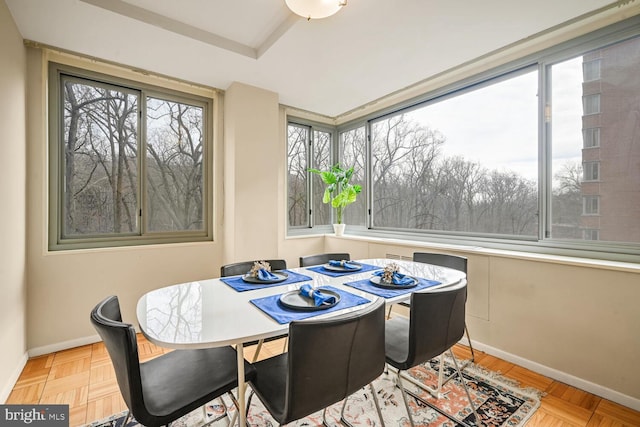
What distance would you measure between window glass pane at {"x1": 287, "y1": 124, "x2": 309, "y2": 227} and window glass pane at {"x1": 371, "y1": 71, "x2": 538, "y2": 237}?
1019mm

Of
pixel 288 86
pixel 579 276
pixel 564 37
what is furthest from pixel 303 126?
pixel 579 276

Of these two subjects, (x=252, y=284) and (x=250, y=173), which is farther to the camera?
(x=250, y=173)

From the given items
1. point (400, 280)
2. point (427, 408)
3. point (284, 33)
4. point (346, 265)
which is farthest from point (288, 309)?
point (284, 33)

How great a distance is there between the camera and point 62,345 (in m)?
2.53

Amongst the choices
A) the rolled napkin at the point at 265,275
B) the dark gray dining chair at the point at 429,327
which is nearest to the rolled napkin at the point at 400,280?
the dark gray dining chair at the point at 429,327

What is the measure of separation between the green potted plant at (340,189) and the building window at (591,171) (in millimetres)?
2186

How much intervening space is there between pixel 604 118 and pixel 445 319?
1.96 meters

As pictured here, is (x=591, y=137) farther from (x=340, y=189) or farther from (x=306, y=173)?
(x=306, y=173)

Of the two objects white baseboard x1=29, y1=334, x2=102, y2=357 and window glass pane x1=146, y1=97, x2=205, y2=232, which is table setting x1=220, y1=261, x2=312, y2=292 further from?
white baseboard x1=29, y1=334, x2=102, y2=357

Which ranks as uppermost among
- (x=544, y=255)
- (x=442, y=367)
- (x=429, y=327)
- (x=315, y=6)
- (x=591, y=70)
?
(x=315, y=6)

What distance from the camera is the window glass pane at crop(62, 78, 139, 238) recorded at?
2648mm

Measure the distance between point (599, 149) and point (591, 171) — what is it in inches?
6.3

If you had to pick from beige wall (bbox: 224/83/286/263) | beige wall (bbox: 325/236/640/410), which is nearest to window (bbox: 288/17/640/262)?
beige wall (bbox: 325/236/640/410)

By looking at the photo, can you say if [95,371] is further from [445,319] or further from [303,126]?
[303,126]
